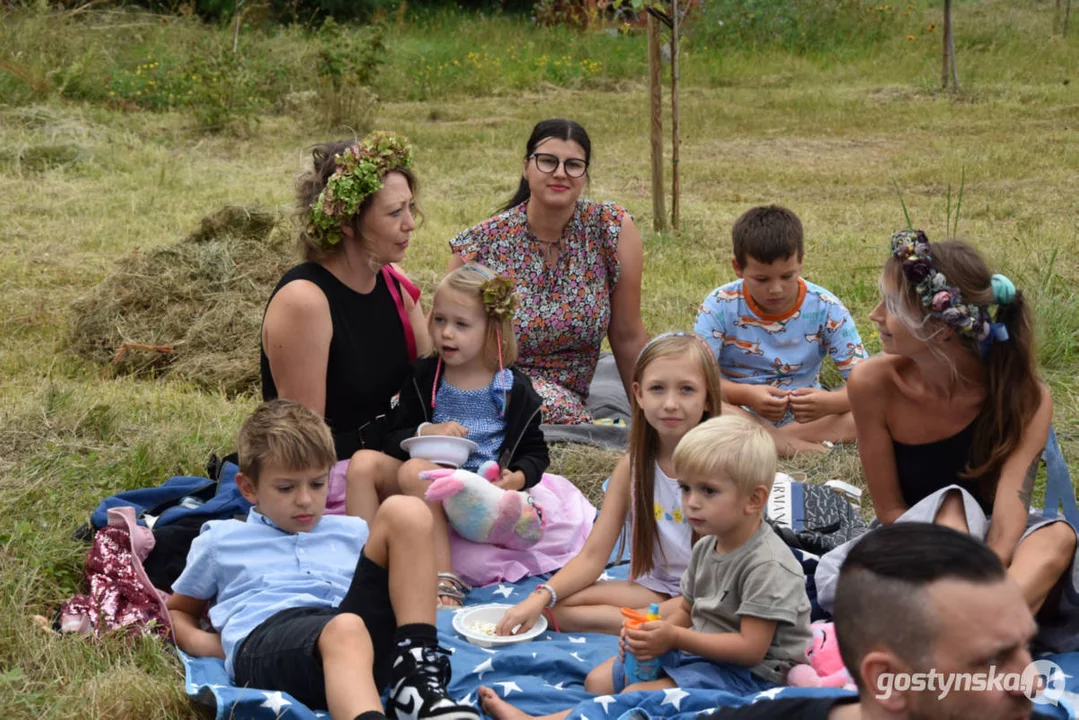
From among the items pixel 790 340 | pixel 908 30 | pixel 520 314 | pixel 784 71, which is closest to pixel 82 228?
pixel 520 314

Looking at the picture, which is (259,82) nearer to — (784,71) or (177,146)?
(177,146)

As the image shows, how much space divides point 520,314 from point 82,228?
502 cm

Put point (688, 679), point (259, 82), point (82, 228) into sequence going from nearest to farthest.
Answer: point (688, 679) → point (82, 228) → point (259, 82)

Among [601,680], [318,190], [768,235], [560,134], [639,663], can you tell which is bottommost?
[601,680]

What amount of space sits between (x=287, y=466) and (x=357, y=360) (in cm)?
83

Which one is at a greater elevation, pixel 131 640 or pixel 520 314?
pixel 520 314

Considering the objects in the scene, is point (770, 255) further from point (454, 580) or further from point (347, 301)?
point (454, 580)

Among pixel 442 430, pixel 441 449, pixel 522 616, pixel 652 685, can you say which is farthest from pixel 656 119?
pixel 652 685

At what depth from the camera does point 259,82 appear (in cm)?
1418

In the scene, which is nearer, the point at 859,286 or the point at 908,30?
the point at 859,286

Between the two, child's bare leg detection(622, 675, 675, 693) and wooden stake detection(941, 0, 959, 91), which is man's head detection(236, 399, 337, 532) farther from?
wooden stake detection(941, 0, 959, 91)

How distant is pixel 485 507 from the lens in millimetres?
3873

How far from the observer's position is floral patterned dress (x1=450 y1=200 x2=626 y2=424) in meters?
4.97

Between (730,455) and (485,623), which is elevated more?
(730,455)
